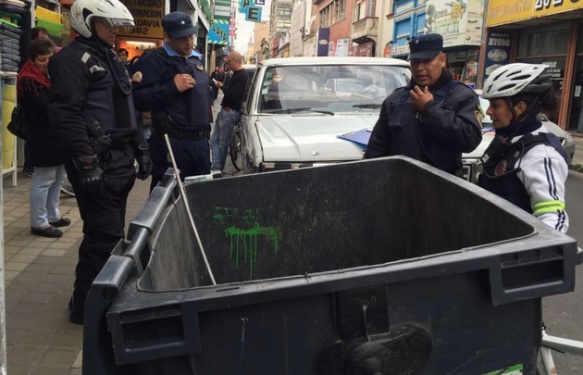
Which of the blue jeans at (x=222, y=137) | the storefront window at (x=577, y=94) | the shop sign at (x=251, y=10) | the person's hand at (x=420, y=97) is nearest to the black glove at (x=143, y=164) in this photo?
the person's hand at (x=420, y=97)

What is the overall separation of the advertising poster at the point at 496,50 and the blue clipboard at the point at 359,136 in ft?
58.9

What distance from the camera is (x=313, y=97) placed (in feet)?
20.0

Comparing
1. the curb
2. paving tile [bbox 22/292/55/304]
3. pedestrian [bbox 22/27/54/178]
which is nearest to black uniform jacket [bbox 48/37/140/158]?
paving tile [bbox 22/292/55/304]

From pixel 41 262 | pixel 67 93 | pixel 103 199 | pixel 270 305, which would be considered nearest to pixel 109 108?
pixel 67 93

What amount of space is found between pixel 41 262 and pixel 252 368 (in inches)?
152

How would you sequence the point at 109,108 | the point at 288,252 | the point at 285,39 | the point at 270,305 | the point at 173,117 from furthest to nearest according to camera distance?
the point at 285,39, the point at 173,117, the point at 109,108, the point at 288,252, the point at 270,305

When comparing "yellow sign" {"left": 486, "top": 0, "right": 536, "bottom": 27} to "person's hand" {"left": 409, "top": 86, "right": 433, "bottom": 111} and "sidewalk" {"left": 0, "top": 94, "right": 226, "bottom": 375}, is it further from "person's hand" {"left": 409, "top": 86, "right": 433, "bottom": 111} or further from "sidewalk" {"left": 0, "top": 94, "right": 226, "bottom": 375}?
"person's hand" {"left": 409, "top": 86, "right": 433, "bottom": 111}

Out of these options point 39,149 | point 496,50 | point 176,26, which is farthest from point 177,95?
point 496,50

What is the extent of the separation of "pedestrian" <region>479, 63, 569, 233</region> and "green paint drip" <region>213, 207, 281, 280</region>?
113cm

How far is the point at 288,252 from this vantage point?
315 centimetres

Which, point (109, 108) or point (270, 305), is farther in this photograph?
point (109, 108)

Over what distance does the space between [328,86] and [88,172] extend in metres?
3.37

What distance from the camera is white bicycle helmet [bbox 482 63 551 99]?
8.41ft

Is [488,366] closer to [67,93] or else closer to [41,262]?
[67,93]
